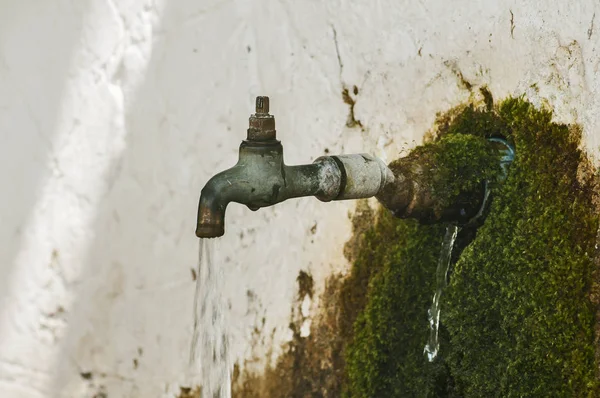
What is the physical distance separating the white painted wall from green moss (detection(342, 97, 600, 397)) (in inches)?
6.4

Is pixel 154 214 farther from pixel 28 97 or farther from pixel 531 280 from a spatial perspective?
pixel 531 280

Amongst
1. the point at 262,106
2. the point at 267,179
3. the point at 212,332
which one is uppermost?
the point at 262,106

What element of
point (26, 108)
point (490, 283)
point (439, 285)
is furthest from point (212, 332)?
point (26, 108)

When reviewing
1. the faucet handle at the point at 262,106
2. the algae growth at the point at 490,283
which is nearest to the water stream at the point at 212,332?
the algae growth at the point at 490,283

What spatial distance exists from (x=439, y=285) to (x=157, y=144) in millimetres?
797

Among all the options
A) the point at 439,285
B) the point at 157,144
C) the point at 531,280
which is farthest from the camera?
the point at 157,144

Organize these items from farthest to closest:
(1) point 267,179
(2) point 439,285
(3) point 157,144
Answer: (3) point 157,144 < (2) point 439,285 < (1) point 267,179

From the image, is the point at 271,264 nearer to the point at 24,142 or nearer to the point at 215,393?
the point at 215,393

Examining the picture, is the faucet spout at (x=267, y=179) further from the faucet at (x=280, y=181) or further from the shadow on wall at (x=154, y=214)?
the shadow on wall at (x=154, y=214)

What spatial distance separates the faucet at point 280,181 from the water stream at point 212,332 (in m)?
0.31

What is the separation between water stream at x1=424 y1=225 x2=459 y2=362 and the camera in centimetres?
129

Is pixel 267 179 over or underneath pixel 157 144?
underneath

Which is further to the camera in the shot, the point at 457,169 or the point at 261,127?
the point at 457,169

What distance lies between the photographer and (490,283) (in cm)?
119
